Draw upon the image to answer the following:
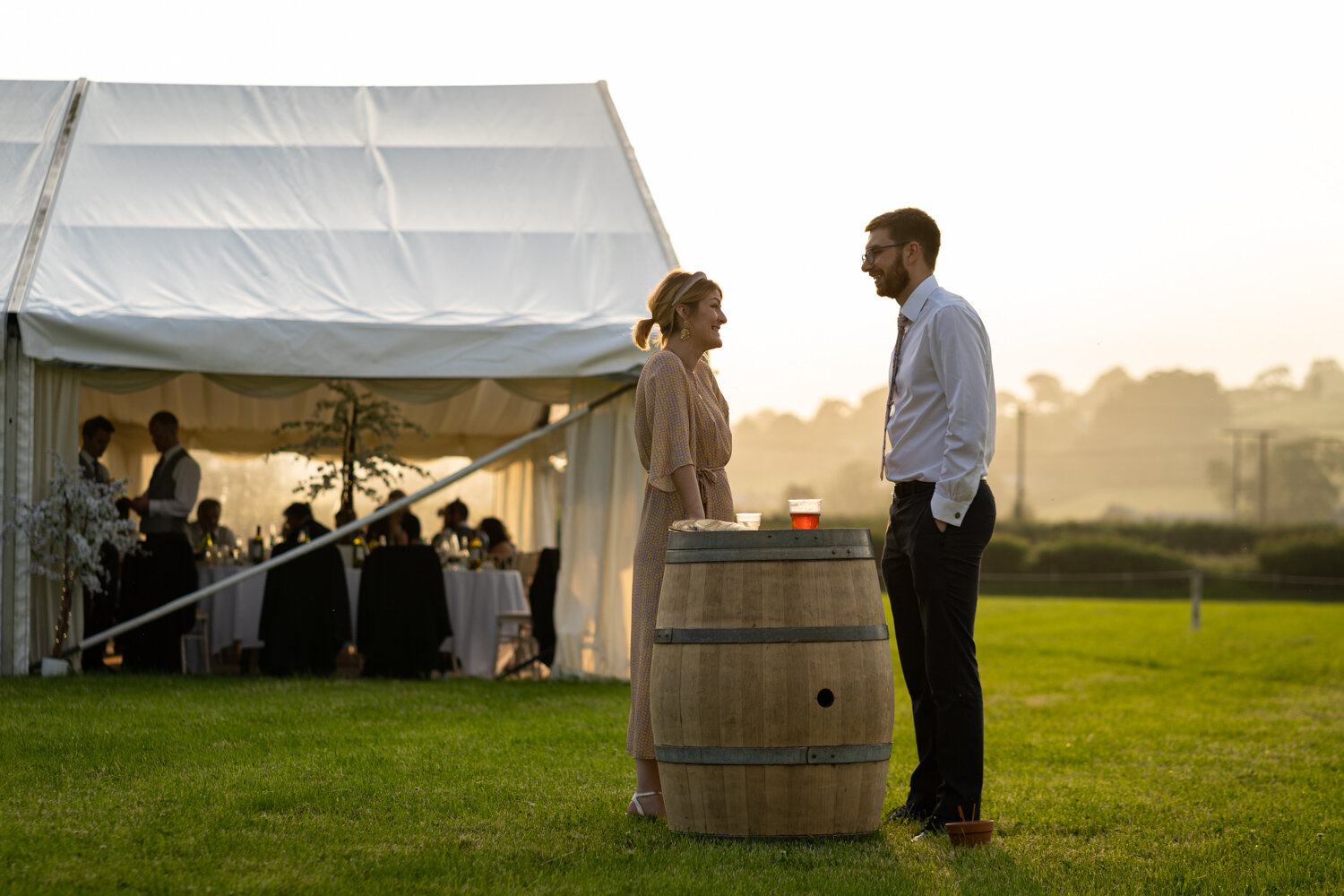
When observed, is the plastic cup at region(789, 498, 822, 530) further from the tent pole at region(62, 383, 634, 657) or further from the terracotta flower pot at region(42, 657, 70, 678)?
the terracotta flower pot at region(42, 657, 70, 678)

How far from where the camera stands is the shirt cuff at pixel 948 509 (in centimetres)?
362

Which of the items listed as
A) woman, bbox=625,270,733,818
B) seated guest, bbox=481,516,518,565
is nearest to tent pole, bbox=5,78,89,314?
seated guest, bbox=481,516,518,565

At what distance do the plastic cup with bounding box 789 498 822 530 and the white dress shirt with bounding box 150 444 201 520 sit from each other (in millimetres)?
5579

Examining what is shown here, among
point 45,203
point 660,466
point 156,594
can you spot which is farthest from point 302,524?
point 660,466

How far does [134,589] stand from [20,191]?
2.72m

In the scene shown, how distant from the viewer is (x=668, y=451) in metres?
3.93

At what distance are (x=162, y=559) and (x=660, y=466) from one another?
541cm

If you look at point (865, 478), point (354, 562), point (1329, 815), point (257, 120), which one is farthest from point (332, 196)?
point (865, 478)

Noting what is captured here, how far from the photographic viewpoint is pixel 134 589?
8242 millimetres

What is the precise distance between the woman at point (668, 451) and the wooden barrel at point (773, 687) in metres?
0.34

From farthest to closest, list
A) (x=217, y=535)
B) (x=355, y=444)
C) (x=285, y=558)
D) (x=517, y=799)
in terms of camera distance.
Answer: (x=217, y=535)
(x=355, y=444)
(x=285, y=558)
(x=517, y=799)

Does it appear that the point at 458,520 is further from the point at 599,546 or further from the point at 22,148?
the point at 22,148

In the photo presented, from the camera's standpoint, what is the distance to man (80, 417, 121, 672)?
8.31 m

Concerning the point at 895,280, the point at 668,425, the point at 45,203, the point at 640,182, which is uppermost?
the point at 640,182
